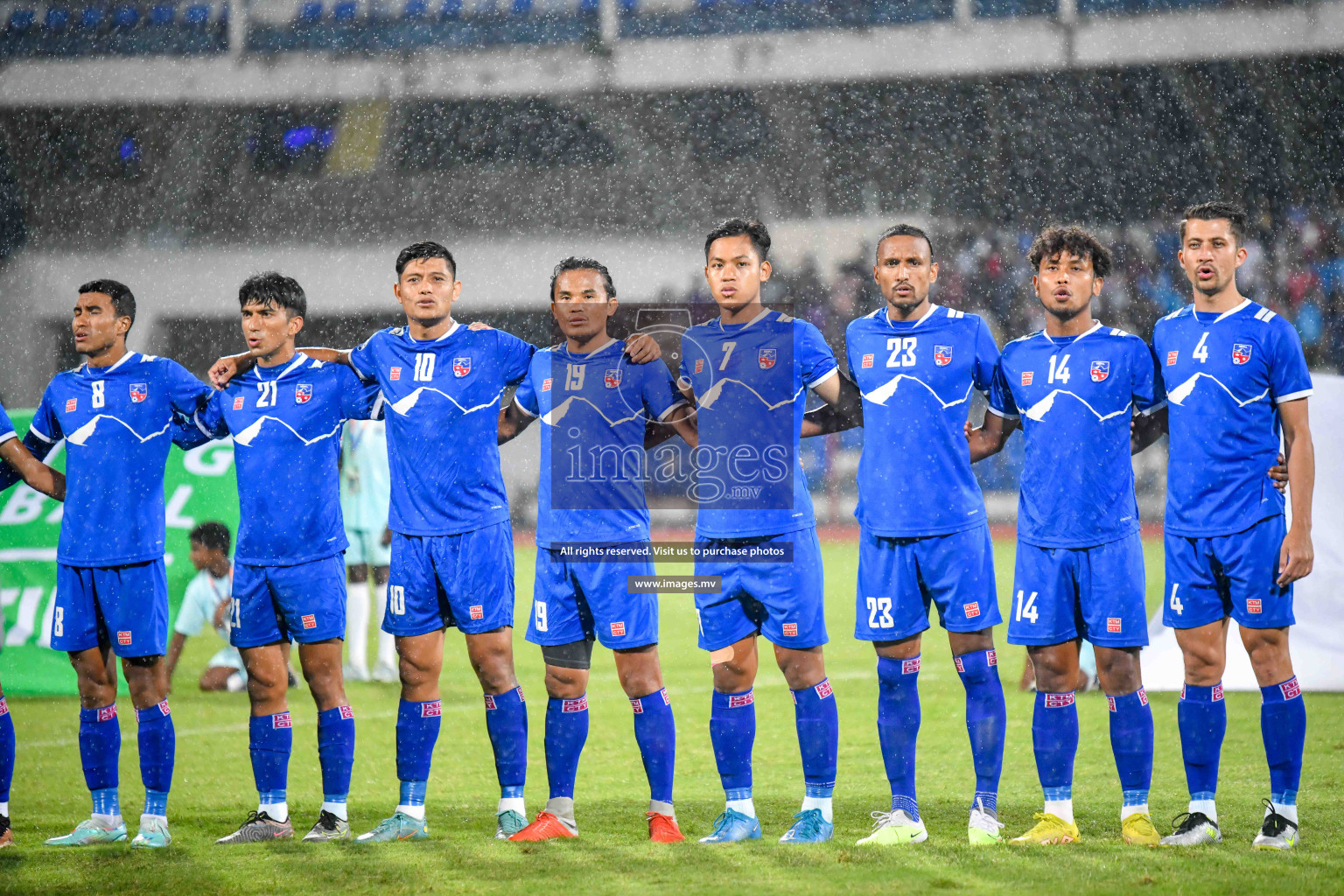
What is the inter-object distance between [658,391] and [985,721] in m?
1.32

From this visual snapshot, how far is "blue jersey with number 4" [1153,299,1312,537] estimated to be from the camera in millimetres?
3846

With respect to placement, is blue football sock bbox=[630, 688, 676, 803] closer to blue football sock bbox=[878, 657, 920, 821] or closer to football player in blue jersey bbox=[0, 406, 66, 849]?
blue football sock bbox=[878, 657, 920, 821]

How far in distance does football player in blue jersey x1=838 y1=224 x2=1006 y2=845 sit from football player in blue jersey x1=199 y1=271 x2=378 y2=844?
1.57 m

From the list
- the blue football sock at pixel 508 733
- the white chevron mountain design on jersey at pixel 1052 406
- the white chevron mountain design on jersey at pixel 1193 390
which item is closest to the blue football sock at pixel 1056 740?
the white chevron mountain design on jersey at pixel 1052 406

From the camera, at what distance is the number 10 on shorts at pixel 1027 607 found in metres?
3.88

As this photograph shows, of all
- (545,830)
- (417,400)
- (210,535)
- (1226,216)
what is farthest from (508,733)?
(210,535)

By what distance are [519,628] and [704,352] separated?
5815 mm

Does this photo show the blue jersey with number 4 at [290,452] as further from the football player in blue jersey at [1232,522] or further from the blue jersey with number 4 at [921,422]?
the football player in blue jersey at [1232,522]

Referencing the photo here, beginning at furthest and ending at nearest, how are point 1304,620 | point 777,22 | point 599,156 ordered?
point 599,156, point 777,22, point 1304,620

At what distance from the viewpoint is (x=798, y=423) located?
13.5 ft

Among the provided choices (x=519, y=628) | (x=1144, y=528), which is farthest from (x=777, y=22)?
(x=519, y=628)

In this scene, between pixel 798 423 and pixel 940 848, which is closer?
pixel 940 848

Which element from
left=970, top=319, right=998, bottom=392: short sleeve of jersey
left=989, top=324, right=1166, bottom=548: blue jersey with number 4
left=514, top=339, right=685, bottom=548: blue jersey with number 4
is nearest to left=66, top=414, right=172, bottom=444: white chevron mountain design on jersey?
left=514, top=339, right=685, bottom=548: blue jersey with number 4

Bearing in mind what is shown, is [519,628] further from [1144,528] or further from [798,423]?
[1144,528]
